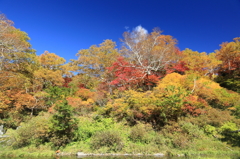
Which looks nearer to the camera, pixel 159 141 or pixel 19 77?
pixel 159 141

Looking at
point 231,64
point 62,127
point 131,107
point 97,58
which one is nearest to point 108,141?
point 62,127

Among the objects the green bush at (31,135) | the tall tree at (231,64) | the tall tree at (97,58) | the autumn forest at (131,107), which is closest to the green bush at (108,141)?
the autumn forest at (131,107)

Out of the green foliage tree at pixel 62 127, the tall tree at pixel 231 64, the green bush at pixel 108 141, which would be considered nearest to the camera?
the green bush at pixel 108 141

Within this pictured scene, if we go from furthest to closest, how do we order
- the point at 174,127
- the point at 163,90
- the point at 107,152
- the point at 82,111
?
the point at 82,111, the point at 163,90, the point at 174,127, the point at 107,152

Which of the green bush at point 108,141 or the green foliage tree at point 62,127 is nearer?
the green bush at point 108,141

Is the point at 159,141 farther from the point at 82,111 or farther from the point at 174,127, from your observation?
the point at 82,111

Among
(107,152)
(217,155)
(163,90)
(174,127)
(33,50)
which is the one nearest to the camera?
(217,155)

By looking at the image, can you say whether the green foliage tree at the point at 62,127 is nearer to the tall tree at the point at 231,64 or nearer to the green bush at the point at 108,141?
the green bush at the point at 108,141

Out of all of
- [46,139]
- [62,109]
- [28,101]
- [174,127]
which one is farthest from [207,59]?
[28,101]

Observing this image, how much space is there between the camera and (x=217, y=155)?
8445mm

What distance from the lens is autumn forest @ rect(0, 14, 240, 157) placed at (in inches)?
381

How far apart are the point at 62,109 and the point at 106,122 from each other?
3.82m

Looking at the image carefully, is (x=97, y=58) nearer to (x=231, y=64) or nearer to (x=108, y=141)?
(x=108, y=141)

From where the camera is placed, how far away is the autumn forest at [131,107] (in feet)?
31.7
